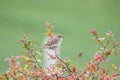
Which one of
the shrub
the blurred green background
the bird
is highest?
the blurred green background

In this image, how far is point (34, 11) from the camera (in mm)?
5469

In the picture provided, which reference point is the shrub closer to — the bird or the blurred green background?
the bird

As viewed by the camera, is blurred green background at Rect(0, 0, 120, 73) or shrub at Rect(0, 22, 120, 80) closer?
shrub at Rect(0, 22, 120, 80)

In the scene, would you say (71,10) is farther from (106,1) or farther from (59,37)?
(59,37)

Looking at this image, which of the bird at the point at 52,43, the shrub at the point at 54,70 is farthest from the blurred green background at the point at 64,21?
A: the shrub at the point at 54,70

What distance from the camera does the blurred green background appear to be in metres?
4.75

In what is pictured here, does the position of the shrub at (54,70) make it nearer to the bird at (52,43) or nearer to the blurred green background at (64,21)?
the bird at (52,43)

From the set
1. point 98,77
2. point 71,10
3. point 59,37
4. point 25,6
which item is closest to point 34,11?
point 25,6

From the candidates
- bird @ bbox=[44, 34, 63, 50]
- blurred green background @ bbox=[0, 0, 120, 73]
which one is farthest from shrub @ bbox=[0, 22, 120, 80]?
blurred green background @ bbox=[0, 0, 120, 73]

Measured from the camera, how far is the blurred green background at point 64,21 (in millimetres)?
4750

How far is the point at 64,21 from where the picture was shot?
5383 mm

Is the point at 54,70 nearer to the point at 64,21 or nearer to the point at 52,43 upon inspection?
the point at 52,43

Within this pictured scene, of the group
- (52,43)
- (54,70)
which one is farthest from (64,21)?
(54,70)

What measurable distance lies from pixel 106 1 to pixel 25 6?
137 centimetres
